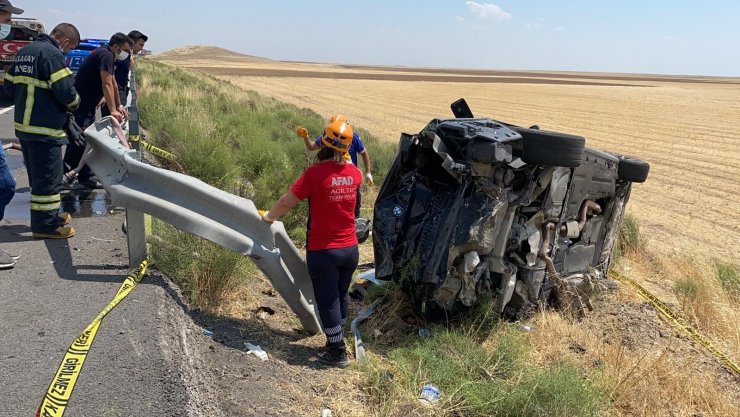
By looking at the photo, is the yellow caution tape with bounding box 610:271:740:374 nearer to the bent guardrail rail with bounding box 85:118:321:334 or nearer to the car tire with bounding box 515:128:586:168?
the car tire with bounding box 515:128:586:168

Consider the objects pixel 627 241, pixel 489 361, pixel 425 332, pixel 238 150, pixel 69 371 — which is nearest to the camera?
pixel 69 371

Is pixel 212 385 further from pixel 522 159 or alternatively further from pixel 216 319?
pixel 522 159

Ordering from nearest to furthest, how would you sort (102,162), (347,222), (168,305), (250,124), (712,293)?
(168,305) → (347,222) → (102,162) → (712,293) → (250,124)

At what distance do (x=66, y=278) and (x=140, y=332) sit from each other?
124 cm

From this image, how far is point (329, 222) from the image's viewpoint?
13.6 ft

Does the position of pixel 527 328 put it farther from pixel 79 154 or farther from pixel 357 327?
pixel 79 154

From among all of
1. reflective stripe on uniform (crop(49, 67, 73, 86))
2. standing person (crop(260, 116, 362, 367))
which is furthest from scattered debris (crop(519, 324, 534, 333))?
reflective stripe on uniform (crop(49, 67, 73, 86))

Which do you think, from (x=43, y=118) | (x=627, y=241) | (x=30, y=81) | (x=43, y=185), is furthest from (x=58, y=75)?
(x=627, y=241)

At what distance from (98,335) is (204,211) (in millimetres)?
1060

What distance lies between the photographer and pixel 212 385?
333cm

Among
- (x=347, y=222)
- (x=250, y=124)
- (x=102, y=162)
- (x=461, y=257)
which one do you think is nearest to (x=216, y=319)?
(x=347, y=222)

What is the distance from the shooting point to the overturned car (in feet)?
15.2

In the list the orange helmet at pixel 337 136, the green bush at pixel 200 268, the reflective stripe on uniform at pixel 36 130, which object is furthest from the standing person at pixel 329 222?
the reflective stripe on uniform at pixel 36 130

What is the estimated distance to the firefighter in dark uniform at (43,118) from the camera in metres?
5.03
